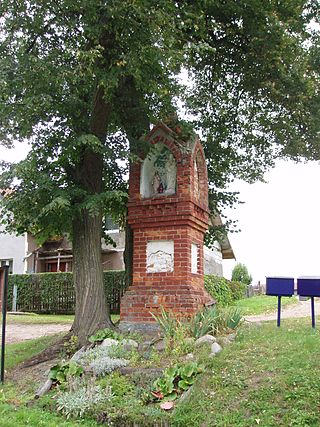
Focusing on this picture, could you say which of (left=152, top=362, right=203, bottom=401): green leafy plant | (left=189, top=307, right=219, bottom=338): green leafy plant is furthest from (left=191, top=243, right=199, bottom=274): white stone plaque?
(left=152, top=362, right=203, bottom=401): green leafy plant

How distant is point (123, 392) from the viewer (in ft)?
19.0

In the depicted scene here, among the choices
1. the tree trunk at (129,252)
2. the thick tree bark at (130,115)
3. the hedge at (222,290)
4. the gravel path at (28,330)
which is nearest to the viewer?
the thick tree bark at (130,115)

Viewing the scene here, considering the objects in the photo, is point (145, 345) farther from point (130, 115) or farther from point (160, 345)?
point (130, 115)

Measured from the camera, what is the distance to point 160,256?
883 centimetres

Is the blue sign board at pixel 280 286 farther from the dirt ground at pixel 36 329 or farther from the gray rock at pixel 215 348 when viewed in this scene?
the dirt ground at pixel 36 329

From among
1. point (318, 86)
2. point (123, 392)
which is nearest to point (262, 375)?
point (123, 392)

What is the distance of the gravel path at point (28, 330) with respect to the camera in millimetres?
12706

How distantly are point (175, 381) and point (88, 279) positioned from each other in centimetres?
342

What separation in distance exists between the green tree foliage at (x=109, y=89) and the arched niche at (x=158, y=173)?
464 millimetres

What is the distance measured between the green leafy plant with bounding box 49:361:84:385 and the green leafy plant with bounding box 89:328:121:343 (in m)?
1.20

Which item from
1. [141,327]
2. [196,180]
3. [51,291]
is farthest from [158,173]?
[51,291]

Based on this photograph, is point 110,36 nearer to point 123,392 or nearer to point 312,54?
point 312,54

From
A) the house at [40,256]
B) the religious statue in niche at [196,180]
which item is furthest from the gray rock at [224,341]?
the house at [40,256]

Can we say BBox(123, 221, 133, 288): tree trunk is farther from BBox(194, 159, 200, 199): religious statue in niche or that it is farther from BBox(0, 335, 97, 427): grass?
BBox(0, 335, 97, 427): grass
